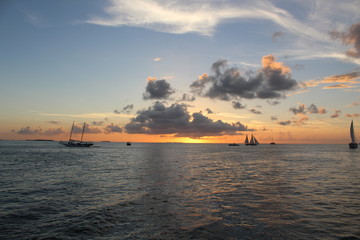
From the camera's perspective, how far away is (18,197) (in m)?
24.8

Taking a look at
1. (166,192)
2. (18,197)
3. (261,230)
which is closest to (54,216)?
(18,197)

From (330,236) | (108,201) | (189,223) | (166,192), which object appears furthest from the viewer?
(166,192)

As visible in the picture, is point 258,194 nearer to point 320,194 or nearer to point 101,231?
point 320,194

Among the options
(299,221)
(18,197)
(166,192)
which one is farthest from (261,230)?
(18,197)

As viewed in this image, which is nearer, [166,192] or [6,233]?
[6,233]

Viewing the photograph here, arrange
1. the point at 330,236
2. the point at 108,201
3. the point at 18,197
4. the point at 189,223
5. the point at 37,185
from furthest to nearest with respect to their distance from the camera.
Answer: the point at 37,185 < the point at 18,197 < the point at 108,201 < the point at 189,223 < the point at 330,236

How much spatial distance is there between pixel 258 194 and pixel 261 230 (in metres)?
11.7

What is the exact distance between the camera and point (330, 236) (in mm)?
14305

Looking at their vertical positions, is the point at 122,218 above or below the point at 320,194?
below

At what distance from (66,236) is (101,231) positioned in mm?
2043

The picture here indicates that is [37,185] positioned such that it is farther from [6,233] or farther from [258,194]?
A: [258,194]

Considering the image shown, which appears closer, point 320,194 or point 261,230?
point 261,230

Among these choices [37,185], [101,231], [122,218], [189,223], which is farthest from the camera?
[37,185]

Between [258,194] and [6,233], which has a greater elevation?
[258,194]
